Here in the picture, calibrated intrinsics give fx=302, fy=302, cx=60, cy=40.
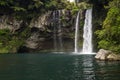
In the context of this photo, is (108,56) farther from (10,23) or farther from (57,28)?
(10,23)

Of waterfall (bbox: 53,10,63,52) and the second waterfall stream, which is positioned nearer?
the second waterfall stream

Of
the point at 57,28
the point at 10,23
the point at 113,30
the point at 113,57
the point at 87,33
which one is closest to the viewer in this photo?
the point at 113,57

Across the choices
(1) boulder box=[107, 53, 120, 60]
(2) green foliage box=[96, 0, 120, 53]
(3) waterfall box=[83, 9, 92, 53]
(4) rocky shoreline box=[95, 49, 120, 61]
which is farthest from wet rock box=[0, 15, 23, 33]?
(1) boulder box=[107, 53, 120, 60]

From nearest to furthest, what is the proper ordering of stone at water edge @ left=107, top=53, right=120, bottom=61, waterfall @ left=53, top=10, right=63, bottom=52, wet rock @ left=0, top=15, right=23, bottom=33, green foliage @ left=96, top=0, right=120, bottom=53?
1. stone at water edge @ left=107, top=53, right=120, bottom=61
2. green foliage @ left=96, top=0, right=120, bottom=53
3. waterfall @ left=53, top=10, right=63, bottom=52
4. wet rock @ left=0, top=15, right=23, bottom=33

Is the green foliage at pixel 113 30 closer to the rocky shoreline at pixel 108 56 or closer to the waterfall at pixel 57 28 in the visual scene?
the rocky shoreline at pixel 108 56

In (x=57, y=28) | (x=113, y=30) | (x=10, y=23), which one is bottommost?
(x=57, y=28)

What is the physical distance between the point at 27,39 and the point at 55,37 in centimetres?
656

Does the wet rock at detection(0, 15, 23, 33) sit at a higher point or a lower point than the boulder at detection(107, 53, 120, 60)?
higher

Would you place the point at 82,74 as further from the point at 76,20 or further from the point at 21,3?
the point at 21,3

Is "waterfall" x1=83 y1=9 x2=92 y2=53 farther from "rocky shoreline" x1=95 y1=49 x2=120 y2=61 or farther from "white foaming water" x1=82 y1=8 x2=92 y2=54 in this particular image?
"rocky shoreline" x1=95 y1=49 x2=120 y2=61

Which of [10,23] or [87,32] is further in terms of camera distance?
[10,23]

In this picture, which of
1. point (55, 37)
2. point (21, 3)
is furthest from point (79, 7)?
point (21, 3)

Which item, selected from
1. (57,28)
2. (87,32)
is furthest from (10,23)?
(87,32)

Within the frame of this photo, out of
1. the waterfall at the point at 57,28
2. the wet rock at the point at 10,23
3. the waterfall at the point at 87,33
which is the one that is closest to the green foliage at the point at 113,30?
the waterfall at the point at 87,33
